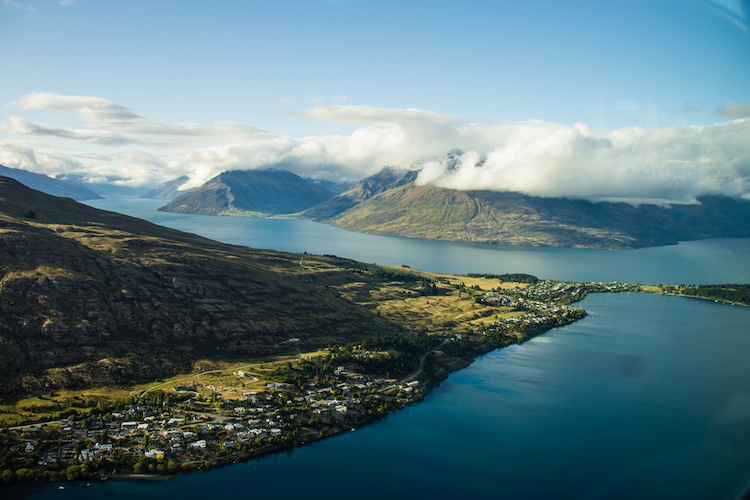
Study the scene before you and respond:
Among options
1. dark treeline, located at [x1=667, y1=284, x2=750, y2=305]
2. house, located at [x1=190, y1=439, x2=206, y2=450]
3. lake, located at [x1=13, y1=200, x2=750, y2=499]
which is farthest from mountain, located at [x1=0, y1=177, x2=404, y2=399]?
dark treeline, located at [x1=667, y1=284, x2=750, y2=305]

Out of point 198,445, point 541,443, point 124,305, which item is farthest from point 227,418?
point 541,443

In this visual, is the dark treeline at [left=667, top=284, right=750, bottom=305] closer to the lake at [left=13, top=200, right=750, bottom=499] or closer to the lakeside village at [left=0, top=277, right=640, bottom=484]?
the lake at [left=13, top=200, right=750, bottom=499]

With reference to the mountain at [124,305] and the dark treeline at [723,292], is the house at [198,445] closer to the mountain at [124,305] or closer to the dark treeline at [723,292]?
the mountain at [124,305]

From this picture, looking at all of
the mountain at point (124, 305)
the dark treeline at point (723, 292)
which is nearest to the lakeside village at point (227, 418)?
the mountain at point (124, 305)

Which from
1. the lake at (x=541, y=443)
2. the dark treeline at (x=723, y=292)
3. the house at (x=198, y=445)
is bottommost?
the house at (x=198, y=445)

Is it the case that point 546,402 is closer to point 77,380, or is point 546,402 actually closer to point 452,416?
point 452,416

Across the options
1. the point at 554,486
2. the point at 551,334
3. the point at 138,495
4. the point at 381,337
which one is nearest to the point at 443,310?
the point at 551,334

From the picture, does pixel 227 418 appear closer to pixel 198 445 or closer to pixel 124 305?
pixel 198 445
